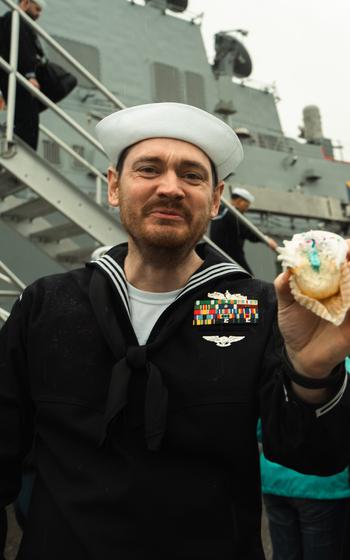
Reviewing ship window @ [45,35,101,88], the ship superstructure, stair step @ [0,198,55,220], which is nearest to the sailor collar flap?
stair step @ [0,198,55,220]

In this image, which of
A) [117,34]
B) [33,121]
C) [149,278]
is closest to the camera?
[149,278]

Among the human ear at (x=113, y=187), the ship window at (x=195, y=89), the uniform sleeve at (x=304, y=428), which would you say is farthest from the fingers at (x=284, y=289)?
the ship window at (x=195, y=89)

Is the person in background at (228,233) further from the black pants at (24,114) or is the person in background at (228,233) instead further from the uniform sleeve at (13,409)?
the uniform sleeve at (13,409)

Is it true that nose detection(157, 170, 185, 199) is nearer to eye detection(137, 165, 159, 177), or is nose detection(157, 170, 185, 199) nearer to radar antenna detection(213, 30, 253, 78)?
eye detection(137, 165, 159, 177)

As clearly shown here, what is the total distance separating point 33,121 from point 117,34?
25.9 feet

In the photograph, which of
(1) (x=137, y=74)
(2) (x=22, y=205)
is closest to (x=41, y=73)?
(2) (x=22, y=205)

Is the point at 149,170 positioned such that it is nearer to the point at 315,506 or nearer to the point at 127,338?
the point at 127,338

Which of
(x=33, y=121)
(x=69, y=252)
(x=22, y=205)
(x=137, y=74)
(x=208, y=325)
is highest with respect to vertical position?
(x=137, y=74)

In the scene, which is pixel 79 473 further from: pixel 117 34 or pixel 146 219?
pixel 117 34

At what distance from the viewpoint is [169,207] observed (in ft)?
4.34

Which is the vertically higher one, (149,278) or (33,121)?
(33,121)

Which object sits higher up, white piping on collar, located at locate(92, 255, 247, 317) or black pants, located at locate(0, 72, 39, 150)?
black pants, located at locate(0, 72, 39, 150)

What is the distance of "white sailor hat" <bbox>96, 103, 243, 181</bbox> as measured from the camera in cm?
144

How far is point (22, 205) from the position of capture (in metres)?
4.27
